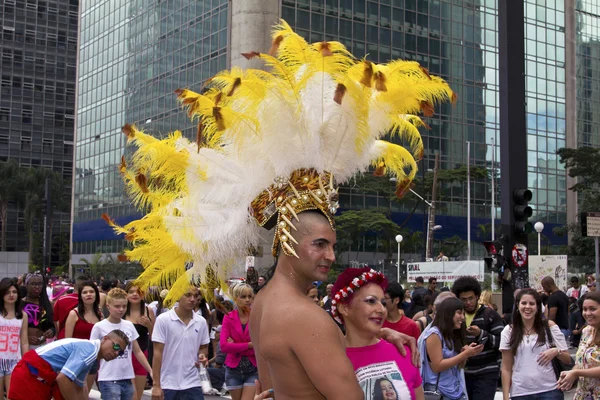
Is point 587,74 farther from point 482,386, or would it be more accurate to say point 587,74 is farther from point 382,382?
point 382,382

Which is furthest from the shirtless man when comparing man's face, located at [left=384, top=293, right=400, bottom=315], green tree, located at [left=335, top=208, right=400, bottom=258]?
green tree, located at [left=335, top=208, right=400, bottom=258]

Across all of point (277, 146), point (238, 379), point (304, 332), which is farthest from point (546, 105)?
point (304, 332)

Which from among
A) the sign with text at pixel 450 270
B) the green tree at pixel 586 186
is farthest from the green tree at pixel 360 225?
the sign with text at pixel 450 270

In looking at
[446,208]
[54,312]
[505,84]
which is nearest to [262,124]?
[54,312]

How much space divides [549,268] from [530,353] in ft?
50.5

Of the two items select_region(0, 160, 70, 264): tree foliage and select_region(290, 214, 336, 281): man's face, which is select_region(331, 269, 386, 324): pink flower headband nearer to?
select_region(290, 214, 336, 281): man's face

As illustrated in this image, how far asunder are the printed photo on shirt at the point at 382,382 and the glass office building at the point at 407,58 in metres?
44.8

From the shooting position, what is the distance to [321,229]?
335 cm

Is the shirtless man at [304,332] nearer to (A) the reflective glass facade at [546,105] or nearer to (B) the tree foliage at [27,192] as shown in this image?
(A) the reflective glass facade at [546,105]

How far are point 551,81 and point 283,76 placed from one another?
208 ft

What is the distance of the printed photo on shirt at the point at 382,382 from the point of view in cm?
420

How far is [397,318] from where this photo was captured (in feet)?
26.8

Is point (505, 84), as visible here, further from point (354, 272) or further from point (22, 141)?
point (22, 141)

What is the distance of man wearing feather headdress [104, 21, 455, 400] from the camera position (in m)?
3.10
